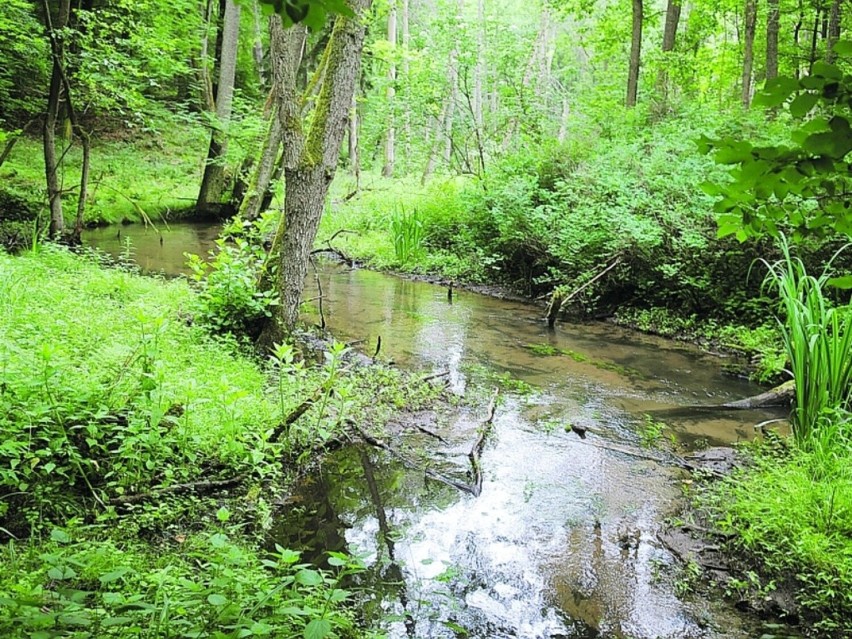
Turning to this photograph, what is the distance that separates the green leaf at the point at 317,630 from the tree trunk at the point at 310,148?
4099mm

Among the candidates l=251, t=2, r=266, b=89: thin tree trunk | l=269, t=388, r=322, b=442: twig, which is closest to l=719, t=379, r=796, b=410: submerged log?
l=269, t=388, r=322, b=442: twig

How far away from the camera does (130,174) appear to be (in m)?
16.9

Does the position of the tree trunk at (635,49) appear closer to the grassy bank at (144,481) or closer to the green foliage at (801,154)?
the grassy bank at (144,481)

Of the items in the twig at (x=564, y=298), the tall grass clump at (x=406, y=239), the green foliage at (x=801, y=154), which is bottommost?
the twig at (x=564, y=298)

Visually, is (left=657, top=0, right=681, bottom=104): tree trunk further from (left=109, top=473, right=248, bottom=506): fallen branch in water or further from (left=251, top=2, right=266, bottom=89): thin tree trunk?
(left=251, top=2, right=266, bottom=89): thin tree trunk

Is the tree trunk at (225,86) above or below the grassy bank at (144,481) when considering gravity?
above

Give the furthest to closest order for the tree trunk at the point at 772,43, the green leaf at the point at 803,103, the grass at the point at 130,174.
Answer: the tree trunk at the point at 772,43
the grass at the point at 130,174
the green leaf at the point at 803,103

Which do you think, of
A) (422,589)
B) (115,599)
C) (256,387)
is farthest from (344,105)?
(115,599)

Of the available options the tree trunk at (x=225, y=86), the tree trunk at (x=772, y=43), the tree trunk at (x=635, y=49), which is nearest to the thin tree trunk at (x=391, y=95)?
the tree trunk at (x=225, y=86)

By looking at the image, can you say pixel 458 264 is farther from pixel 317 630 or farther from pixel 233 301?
pixel 317 630

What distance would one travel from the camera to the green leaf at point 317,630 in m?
1.90

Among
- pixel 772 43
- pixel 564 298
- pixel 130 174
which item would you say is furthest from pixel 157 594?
pixel 130 174

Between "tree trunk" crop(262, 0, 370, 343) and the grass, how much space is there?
6.35 m

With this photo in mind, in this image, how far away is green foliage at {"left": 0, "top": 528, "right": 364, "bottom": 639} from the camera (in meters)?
1.87
